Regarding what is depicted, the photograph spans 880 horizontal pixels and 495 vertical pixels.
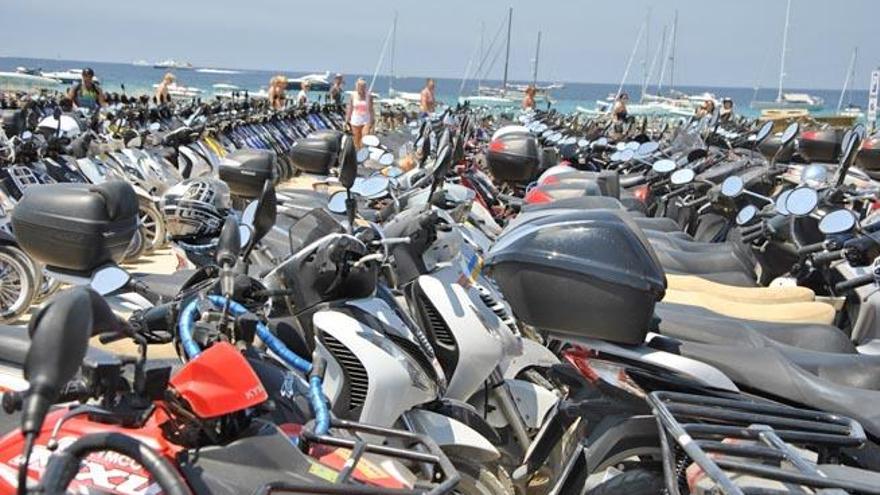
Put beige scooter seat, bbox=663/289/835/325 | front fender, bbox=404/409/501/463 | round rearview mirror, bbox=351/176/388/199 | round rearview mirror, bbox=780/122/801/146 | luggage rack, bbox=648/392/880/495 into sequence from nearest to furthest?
luggage rack, bbox=648/392/880/495 → front fender, bbox=404/409/501/463 → beige scooter seat, bbox=663/289/835/325 → round rearview mirror, bbox=351/176/388/199 → round rearview mirror, bbox=780/122/801/146

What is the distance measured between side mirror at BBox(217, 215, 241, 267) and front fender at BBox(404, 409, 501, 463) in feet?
3.18

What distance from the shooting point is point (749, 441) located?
6.49 feet

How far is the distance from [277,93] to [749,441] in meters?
16.0

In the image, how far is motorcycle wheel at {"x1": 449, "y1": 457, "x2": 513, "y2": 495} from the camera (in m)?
2.62

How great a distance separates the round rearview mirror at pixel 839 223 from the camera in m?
3.56

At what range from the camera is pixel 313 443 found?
182 cm

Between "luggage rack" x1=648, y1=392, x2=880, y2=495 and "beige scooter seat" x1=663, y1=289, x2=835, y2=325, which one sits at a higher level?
"luggage rack" x1=648, y1=392, x2=880, y2=495

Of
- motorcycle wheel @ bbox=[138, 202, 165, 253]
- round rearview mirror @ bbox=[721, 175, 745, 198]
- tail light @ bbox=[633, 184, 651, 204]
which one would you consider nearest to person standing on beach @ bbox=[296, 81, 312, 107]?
motorcycle wheel @ bbox=[138, 202, 165, 253]

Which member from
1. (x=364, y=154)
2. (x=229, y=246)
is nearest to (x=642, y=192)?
(x=364, y=154)

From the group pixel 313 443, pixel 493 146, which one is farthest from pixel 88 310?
pixel 493 146

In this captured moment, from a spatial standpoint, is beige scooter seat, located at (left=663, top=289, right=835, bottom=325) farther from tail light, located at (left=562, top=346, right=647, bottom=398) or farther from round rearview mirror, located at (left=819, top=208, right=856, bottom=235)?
tail light, located at (left=562, top=346, right=647, bottom=398)

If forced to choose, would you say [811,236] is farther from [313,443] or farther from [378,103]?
[378,103]

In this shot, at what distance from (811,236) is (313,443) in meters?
3.87

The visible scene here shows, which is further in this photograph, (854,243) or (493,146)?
(493,146)
